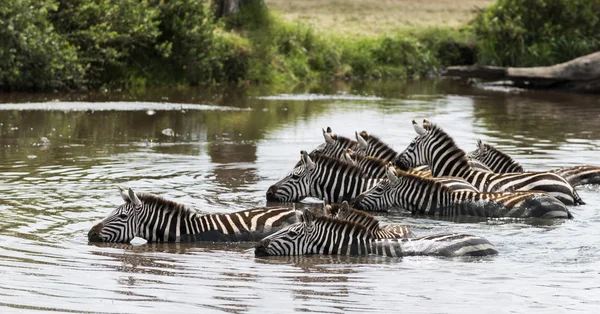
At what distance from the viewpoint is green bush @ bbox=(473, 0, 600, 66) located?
43.7 m

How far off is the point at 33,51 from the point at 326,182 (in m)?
18.0

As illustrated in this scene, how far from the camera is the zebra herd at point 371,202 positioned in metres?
11.7

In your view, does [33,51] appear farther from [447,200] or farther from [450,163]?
[447,200]

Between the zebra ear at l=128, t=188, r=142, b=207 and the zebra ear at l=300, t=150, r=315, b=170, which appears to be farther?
the zebra ear at l=300, t=150, r=315, b=170

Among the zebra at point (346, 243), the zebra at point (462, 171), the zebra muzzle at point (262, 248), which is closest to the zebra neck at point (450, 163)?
the zebra at point (462, 171)

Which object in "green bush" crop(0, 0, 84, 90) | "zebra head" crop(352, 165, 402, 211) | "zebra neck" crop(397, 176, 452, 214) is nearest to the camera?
"zebra neck" crop(397, 176, 452, 214)

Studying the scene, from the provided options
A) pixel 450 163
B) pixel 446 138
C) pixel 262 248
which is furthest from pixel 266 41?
pixel 262 248

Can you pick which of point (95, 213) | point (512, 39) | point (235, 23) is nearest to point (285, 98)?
point (235, 23)

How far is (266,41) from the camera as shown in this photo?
40625 mm

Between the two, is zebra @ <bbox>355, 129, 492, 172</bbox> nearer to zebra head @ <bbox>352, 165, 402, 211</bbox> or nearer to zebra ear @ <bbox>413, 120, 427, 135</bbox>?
zebra ear @ <bbox>413, 120, 427, 135</bbox>

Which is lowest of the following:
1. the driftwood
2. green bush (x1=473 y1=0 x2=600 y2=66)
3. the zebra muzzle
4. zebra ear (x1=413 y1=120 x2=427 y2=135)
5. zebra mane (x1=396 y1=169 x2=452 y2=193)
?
the zebra muzzle

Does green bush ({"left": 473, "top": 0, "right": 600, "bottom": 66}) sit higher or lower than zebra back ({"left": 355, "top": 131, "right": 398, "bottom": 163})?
higher

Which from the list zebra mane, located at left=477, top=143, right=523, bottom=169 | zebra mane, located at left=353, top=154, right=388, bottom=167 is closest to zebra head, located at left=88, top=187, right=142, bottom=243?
zebra mane, located at left=353, top=154, right=388, bottom=167

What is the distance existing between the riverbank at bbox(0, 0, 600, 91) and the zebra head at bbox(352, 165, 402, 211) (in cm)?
1792
